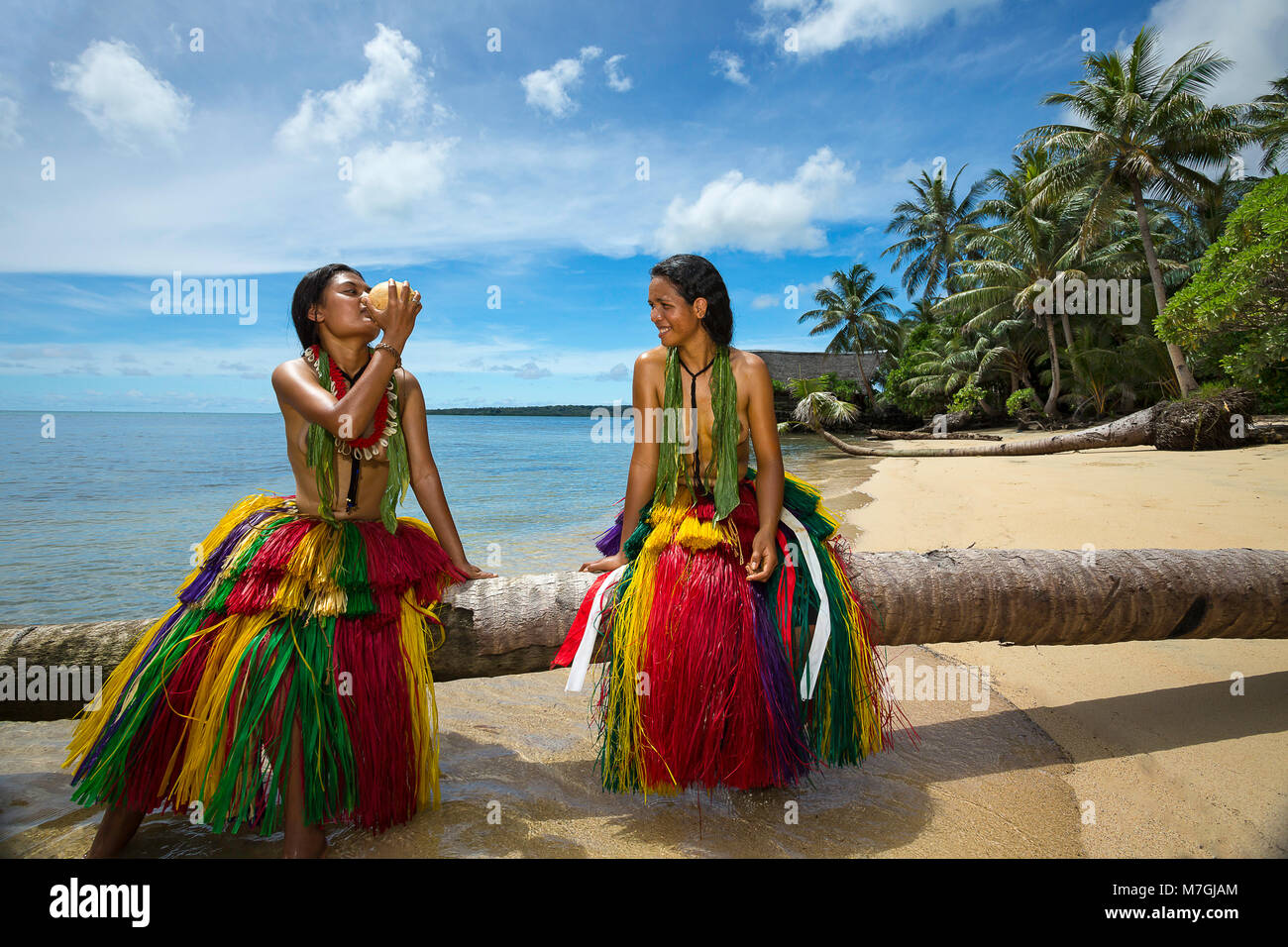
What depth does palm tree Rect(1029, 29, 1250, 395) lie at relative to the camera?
21.7 meters

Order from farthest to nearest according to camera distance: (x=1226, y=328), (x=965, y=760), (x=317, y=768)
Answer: (x=1226, y=328)
(x=965, y=760)
(x=317, y=768)

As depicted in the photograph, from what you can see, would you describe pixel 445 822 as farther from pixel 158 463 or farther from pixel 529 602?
pixel 158 463

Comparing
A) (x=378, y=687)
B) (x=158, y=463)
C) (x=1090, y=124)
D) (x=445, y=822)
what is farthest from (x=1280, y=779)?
(x=1090, y=124)

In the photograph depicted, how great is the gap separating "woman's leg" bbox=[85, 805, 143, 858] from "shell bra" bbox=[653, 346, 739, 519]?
2169 millimetres

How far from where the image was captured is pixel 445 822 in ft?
8.80

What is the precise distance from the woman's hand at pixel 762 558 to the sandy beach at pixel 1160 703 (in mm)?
1412

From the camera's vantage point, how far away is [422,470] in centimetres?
278

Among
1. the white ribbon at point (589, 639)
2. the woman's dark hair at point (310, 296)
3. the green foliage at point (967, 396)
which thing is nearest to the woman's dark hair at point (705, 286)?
the white ribbon at point (589, 639)

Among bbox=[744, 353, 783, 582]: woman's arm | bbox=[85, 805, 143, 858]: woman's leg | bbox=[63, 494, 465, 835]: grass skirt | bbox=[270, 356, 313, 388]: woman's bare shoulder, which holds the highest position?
bbox=[270, 356, 313, 388]: woman's bare shoulder

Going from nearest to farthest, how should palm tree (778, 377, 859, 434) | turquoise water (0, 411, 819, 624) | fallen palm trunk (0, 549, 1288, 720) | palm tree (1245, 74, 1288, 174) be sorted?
fallen palm trunk (0, 549, 1288, 720)
turquoise water (0, 411, 819, 624)
palm tree (1245, 74, 1288, 174)
palm tree (778, 377, 859, 434)

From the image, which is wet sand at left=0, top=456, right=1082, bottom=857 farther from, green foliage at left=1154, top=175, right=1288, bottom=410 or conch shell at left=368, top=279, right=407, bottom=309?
green foliage at left=1154, top=175, right=1288, bottom=410

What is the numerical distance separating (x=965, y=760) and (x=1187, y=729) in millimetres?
1032

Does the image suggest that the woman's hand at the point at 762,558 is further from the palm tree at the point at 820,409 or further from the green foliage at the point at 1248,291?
the palm tree at the point at 820,409

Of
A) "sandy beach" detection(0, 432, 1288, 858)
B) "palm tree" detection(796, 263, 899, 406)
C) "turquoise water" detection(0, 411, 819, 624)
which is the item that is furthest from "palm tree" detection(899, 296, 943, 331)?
"sandy beach" detection(0, 432, 1288, 858)
